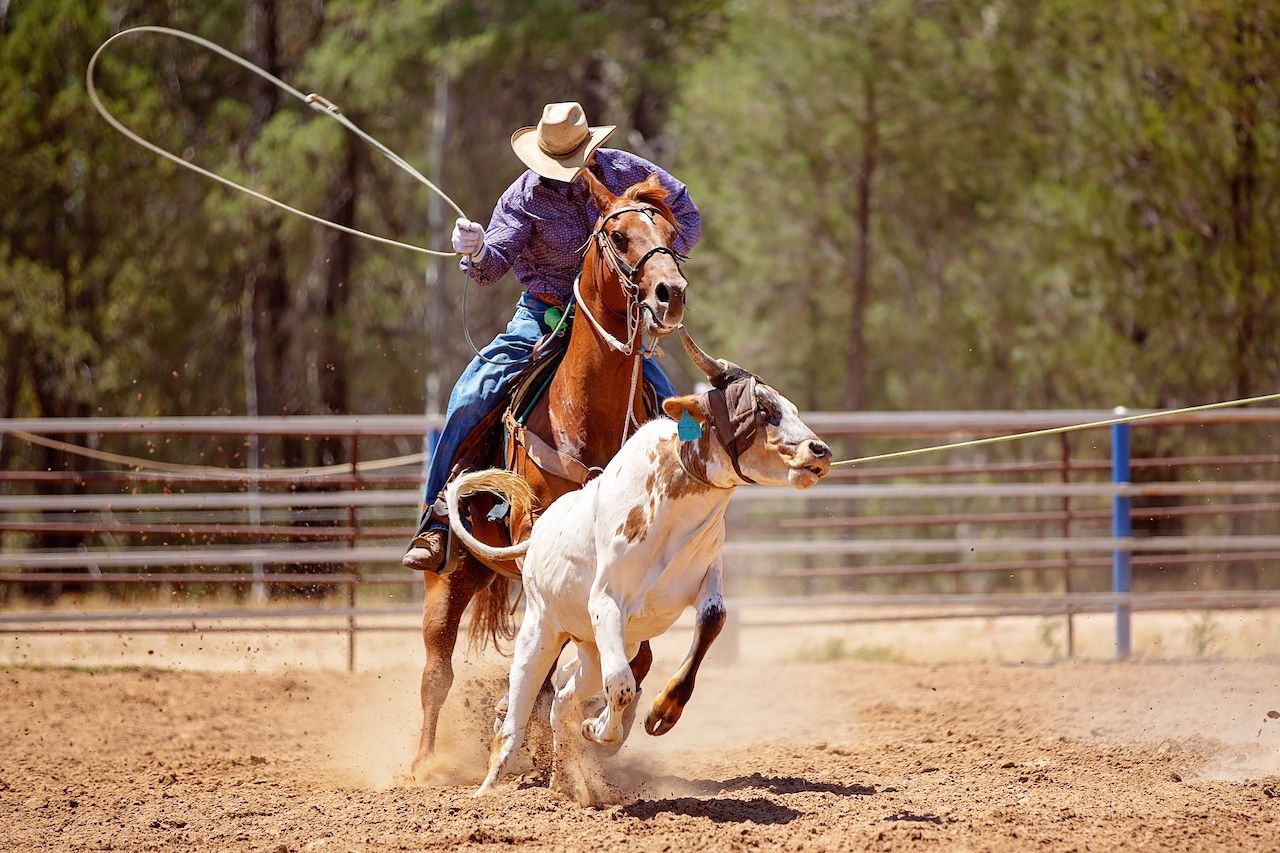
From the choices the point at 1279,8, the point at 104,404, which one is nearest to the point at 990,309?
the point at 1279,8

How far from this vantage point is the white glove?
5.29 m

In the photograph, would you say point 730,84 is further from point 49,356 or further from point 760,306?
point 49,356

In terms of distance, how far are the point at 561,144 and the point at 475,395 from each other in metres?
1.03

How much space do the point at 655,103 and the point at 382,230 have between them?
4396 mm

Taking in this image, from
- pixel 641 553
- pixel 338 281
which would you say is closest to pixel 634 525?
pixel 641 553

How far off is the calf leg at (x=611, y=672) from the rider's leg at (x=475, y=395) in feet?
4.51

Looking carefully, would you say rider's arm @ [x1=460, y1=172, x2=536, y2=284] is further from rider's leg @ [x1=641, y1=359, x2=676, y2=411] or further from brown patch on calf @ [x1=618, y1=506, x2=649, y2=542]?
brown patch on calf @ [x1=618, y1=506, x2=649, y2=542]

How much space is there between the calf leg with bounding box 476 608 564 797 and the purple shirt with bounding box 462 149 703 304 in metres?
1.41

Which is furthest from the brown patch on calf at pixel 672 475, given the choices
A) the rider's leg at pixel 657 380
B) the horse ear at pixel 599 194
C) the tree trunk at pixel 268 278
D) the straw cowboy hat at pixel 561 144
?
the tree trunk at pixel 268 278

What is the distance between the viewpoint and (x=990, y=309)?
58.8ft

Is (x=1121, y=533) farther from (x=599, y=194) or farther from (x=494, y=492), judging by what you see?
(x=599, y=194)

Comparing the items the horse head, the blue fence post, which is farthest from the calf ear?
the blue fence post

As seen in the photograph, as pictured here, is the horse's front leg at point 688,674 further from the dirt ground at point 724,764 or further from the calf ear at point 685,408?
the calf ear at point 685,408

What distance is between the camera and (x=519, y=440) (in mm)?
5348
